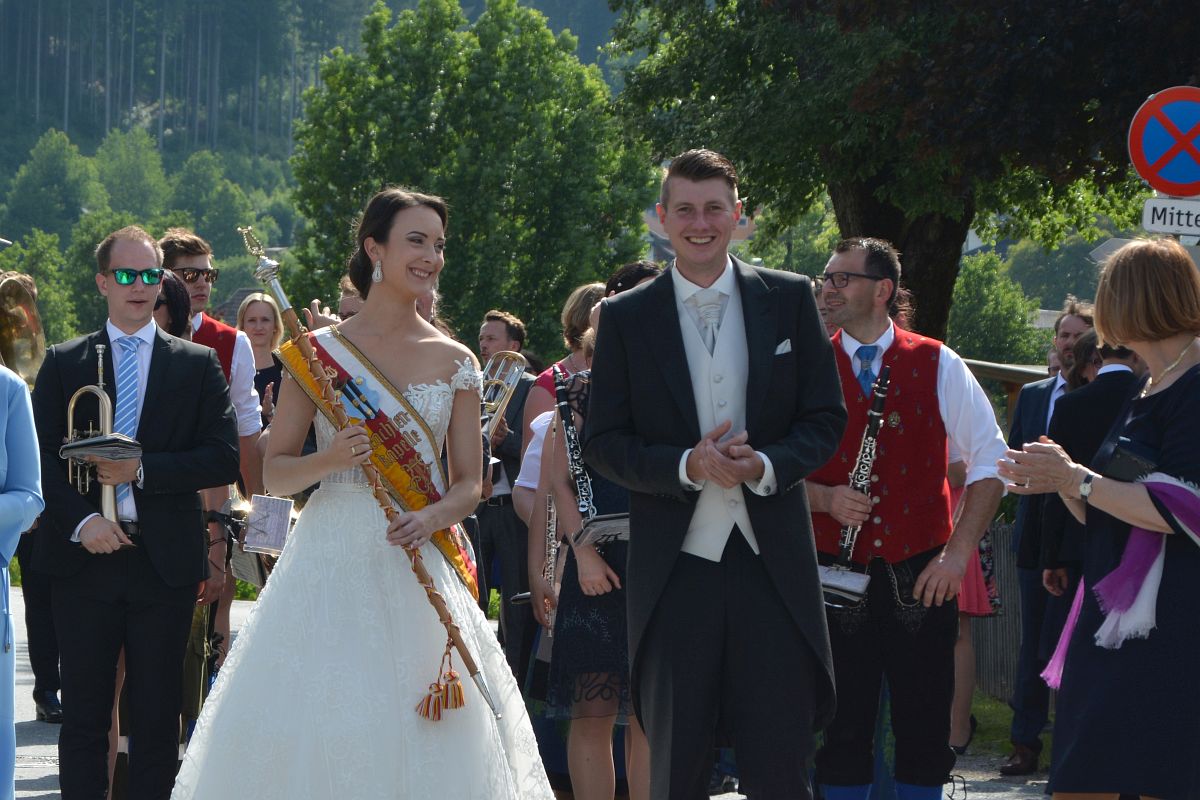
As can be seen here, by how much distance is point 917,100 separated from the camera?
44.9 feet

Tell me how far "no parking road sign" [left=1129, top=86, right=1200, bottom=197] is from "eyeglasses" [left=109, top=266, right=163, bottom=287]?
210 inches

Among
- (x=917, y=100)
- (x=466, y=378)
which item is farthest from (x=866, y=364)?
(x=917, y=100)

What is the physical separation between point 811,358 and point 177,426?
2.86 m

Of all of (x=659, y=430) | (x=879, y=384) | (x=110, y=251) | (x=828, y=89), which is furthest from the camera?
(x=828, y=89)

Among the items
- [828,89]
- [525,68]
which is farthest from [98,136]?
[828,89]

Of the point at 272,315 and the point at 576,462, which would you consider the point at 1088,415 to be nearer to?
the point at 576,462

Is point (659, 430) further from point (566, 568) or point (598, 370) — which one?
point (566, 568)

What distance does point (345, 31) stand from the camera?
196 m

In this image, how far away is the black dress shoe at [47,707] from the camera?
972 centimetres

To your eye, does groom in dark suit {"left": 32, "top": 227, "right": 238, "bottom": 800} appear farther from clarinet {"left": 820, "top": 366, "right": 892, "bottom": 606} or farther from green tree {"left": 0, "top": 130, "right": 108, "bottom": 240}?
green tree {"left": 0, "top": 130, "right": 108, "bottom": 240}

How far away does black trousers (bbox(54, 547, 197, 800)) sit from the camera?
6293 millimetres

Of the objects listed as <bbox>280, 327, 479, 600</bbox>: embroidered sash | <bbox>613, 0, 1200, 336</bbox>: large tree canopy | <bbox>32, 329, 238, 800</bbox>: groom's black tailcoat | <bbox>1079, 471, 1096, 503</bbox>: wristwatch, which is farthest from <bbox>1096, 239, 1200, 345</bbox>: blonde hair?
<bbox>613, 0, 1200, 336</bbox>: large tree canopy

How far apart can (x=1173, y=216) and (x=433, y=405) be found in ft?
17.5

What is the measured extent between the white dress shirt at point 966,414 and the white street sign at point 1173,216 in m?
3.55
